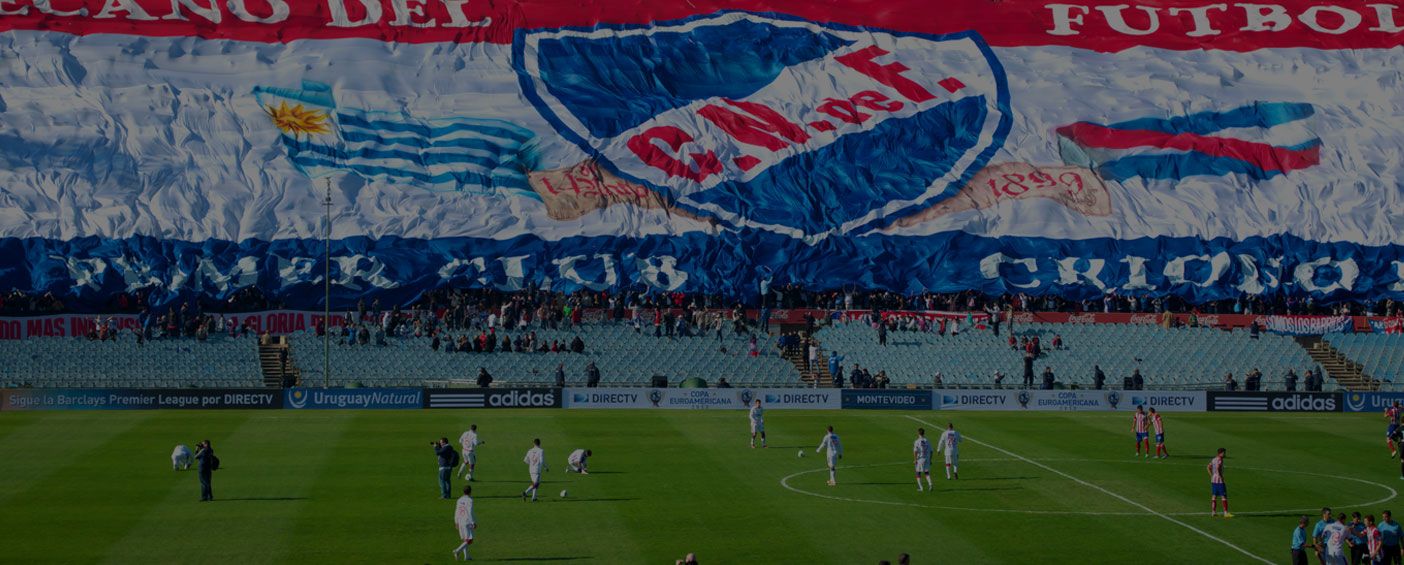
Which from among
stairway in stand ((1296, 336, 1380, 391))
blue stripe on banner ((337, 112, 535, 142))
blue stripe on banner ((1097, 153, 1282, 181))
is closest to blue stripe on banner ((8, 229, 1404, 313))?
stairway in stand ((1296, 336, 1380, 391))

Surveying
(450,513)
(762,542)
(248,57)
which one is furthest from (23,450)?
(248,57)

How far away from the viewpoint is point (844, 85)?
8000 cm

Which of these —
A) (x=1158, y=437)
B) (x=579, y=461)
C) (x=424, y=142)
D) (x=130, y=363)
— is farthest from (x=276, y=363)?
(x=1158, y=437)

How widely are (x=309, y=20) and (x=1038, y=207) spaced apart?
3774 centimetres

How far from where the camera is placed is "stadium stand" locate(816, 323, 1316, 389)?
2854 inches

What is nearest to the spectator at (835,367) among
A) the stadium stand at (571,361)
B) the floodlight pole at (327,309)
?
the stadium stand at (571,361)

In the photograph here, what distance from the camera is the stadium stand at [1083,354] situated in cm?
7250

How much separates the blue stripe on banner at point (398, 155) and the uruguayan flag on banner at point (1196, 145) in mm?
29243

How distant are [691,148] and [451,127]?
38.7 feet

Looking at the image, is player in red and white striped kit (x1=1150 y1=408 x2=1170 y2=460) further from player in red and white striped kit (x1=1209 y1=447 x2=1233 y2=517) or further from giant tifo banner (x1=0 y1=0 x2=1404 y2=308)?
giant tifo banner (x1=0 y1=0 x2=1404 y2=308)

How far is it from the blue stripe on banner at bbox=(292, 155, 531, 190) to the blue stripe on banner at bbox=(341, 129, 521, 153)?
4.46ft

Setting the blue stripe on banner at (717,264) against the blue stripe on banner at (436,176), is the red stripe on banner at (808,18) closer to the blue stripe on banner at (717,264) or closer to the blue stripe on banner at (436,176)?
the blue stripe on banner at (436,176)

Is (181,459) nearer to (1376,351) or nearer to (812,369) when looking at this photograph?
(812,369)

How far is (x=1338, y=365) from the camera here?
247 ft
